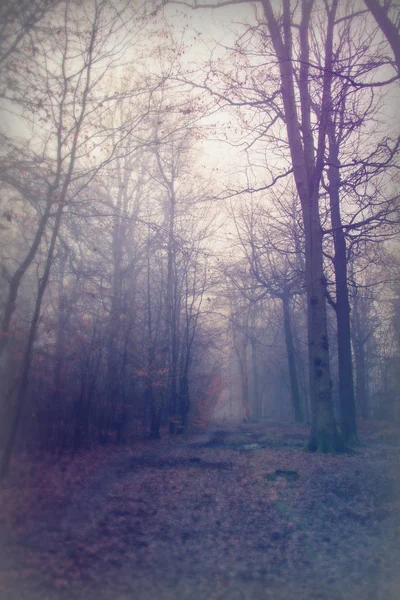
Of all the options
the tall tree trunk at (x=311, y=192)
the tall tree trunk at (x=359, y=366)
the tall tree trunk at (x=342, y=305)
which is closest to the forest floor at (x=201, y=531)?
the tall tree trunk at (x=311, y=192)

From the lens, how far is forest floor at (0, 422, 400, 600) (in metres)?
3.34

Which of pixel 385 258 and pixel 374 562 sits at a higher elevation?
pixel 385 258

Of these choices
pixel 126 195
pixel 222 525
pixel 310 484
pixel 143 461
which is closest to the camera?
pixel 222 525

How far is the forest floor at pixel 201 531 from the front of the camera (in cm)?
334

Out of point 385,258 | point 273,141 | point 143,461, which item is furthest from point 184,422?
point 273,141

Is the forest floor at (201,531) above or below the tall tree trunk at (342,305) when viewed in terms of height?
below

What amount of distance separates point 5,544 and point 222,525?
224cm

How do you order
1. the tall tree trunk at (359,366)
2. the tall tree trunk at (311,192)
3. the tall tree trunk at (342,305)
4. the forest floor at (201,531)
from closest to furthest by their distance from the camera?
the forest floor at (201,531)
the tall tree trunk at (311,192)
the tall tree trunk at (342,305)
the tall tree trunk at (359,366)

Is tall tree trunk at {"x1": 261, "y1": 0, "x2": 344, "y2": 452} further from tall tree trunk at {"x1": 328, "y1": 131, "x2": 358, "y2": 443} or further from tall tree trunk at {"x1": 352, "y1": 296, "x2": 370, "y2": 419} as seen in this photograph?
tall tree trunk at {"x1": 352, "y1": 296, "x2": 370, "y2": 419}

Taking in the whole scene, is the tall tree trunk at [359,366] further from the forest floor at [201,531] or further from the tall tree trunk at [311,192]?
the forest floor at [201,531]

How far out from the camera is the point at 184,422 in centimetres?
1534

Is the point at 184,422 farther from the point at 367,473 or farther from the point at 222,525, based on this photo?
the point at 222,525

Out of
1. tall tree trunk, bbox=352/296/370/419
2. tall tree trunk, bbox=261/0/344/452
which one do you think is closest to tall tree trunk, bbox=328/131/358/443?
tall tree trunk, bbox=261/0/344/452

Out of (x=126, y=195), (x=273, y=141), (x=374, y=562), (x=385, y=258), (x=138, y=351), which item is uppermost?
(x=126, y=195)
